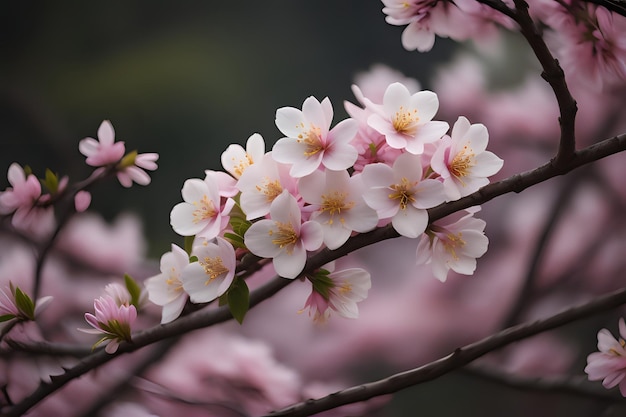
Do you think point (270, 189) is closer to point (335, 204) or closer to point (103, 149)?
point (335, 204)

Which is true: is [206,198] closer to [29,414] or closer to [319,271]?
[319,271]

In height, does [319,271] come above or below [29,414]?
above

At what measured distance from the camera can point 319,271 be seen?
0.59m

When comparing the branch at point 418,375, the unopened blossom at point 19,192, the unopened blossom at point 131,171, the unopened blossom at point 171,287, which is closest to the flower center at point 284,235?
the unopened blossom at point 171,287

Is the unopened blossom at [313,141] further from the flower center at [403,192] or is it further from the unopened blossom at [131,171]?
the unopened blossom at [131,171]

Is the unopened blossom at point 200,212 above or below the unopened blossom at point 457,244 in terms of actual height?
below

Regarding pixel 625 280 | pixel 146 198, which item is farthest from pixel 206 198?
pixel 625 280

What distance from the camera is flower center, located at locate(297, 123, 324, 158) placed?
0.54 m

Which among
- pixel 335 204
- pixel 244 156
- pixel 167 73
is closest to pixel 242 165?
pixel 244 156

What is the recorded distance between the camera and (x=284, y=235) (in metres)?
0.54

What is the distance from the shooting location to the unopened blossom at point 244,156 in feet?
1.97

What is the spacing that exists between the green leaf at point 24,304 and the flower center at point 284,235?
1.07 ft

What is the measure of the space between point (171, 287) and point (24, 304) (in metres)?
0.20

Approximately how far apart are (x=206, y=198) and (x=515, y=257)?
477 millimetres
